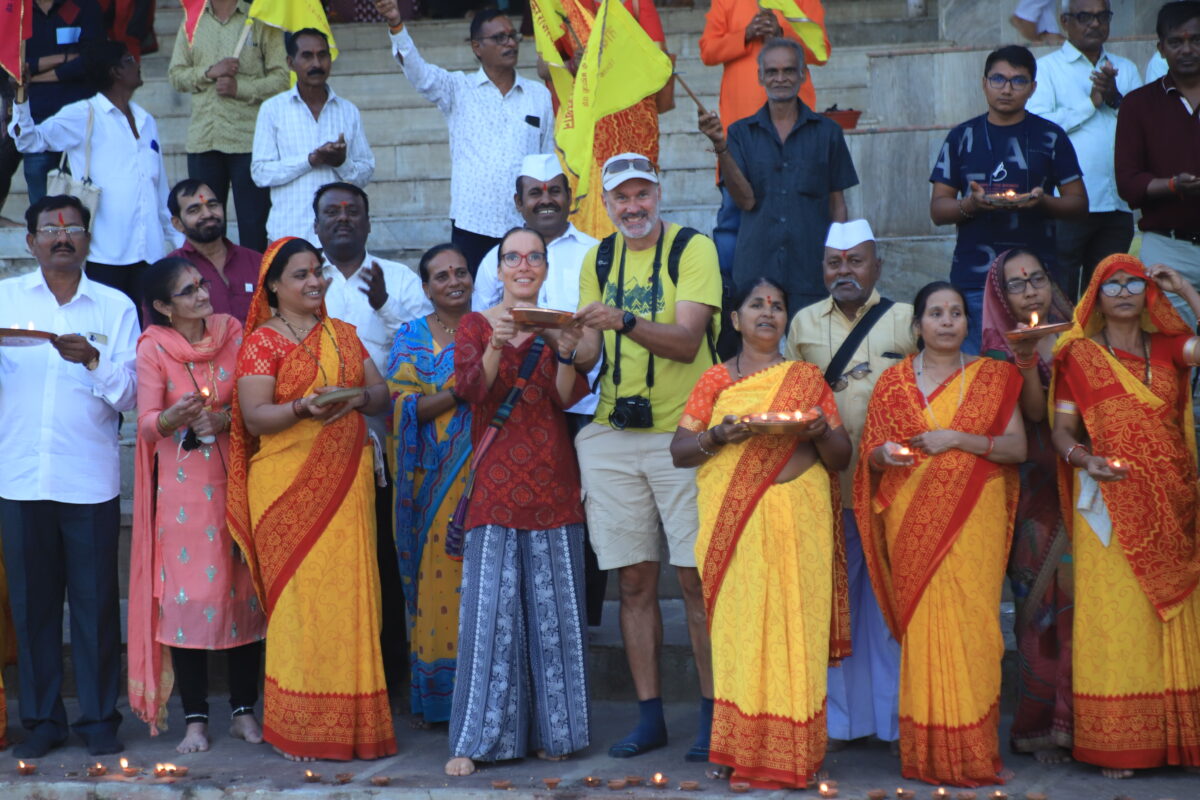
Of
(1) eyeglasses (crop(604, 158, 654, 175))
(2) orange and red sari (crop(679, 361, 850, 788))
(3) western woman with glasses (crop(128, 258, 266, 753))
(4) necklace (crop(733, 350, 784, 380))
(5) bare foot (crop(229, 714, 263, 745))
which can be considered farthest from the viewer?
(5) bare foot (crop(229, 714, 263, 745))

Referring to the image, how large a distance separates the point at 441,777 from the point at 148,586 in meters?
1.44

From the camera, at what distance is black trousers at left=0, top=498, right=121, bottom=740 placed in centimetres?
600

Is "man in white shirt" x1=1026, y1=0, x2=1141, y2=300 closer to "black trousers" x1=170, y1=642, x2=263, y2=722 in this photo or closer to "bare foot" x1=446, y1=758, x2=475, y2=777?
"bare foot" x1=446, y1=758, x2=475, y2=777

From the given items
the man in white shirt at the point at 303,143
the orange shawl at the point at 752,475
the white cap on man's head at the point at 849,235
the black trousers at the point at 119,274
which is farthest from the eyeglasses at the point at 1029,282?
the black trousers at the point at 119,274

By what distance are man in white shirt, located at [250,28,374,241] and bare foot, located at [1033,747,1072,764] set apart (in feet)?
14.1

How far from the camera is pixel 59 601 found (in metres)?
6.08

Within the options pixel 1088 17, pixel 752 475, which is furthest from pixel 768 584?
pixel 1088 17

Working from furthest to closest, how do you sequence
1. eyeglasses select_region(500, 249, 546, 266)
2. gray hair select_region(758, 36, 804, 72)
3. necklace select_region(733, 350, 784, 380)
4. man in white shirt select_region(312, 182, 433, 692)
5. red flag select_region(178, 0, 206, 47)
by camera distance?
red flag select_region(178, 0, 206, 47), gray hair select_region(758, 36, 804, 72), man in white shirt select_region(312, 182, 433, 692), eyeglasses select_region(500, 249, 546, 266), necklace select_region(733, 350, 784, 380)

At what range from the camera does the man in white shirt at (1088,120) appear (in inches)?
303

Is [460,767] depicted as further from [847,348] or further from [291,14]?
[291,14]

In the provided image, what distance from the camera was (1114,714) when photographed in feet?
17.4

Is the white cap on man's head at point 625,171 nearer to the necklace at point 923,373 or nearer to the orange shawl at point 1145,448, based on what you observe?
the necklace at point 923,373

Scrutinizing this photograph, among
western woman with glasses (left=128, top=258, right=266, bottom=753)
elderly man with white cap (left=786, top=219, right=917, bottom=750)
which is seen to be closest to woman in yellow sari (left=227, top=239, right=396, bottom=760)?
western woman with glasses (left=128, top=258, right=266, bottom=753)

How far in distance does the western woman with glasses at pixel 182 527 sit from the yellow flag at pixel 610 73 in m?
1.85
